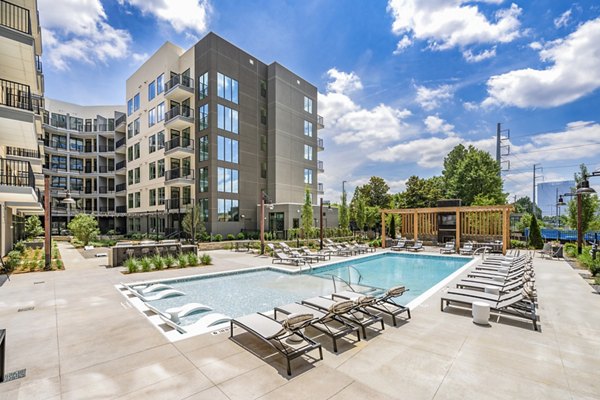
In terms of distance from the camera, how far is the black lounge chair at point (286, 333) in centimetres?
414

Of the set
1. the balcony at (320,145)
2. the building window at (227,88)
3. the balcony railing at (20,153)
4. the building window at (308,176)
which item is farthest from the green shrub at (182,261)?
the balcony at (320,145)

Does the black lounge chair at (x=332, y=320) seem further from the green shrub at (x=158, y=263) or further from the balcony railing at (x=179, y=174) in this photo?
the balcony railing at (x=179, y=174)

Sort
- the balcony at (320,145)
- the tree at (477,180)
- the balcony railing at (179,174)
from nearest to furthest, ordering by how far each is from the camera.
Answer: the balcony railing at (179,174) → the tree at (477,180) → the balcony at (320,145)

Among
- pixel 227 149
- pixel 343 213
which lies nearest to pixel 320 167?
pixel 343 213

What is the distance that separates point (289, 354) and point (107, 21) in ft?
61.7

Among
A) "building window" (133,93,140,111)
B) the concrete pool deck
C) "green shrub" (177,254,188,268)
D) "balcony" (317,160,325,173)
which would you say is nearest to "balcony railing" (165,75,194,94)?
"building window" (133,93,140,111)

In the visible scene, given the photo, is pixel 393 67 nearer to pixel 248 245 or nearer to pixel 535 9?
pixel 535 9

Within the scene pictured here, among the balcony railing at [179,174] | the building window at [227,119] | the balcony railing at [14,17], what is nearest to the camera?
the balcony railing at [14,17]

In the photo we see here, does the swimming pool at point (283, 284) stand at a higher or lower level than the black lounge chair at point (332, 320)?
lower

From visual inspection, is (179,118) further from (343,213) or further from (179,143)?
(343,213)

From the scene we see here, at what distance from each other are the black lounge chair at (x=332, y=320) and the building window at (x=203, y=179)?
2139cm

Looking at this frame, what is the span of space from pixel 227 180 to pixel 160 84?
1221 centimetres

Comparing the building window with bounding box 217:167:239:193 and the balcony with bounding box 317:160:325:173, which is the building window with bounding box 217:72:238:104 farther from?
the balcony with bounding box 317:160:325:173

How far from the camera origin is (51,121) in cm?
3741
